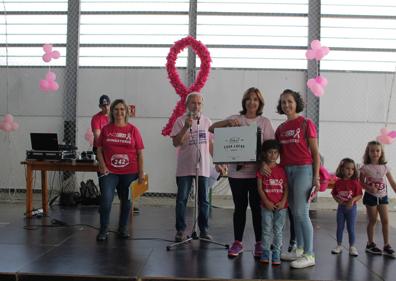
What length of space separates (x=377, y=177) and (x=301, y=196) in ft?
3.57

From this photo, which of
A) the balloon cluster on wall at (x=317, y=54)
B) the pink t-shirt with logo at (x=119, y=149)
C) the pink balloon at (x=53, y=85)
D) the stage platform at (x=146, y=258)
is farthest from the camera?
the pink balloon at (x=53, y=85)

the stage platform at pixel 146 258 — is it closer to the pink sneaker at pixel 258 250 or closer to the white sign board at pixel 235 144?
the pink sneaker at pixel 258 250

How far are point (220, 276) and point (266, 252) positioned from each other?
1.80 feet

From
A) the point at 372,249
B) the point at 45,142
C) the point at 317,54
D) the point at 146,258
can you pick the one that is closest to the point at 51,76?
the point at 45,142

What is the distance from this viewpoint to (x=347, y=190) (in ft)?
12.9

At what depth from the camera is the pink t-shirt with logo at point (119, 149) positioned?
4207mm

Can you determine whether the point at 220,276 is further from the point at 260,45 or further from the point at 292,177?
the point at 260,45

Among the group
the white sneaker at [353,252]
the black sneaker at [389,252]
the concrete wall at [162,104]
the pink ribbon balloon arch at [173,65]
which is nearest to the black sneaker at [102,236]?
the white sneaker at [353,252]

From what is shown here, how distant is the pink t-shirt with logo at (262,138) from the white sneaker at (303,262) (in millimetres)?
749

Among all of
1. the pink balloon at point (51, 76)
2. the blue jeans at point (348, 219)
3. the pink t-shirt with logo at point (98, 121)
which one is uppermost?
the pink balloon at point (51, 76)

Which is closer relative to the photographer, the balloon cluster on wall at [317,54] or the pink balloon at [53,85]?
the balloon cluster on wall at [317,54]

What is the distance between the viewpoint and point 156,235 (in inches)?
184

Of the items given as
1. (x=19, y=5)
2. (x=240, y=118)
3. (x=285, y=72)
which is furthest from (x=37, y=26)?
(x=240, y=118)

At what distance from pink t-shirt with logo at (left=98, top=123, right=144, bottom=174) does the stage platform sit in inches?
29.9
